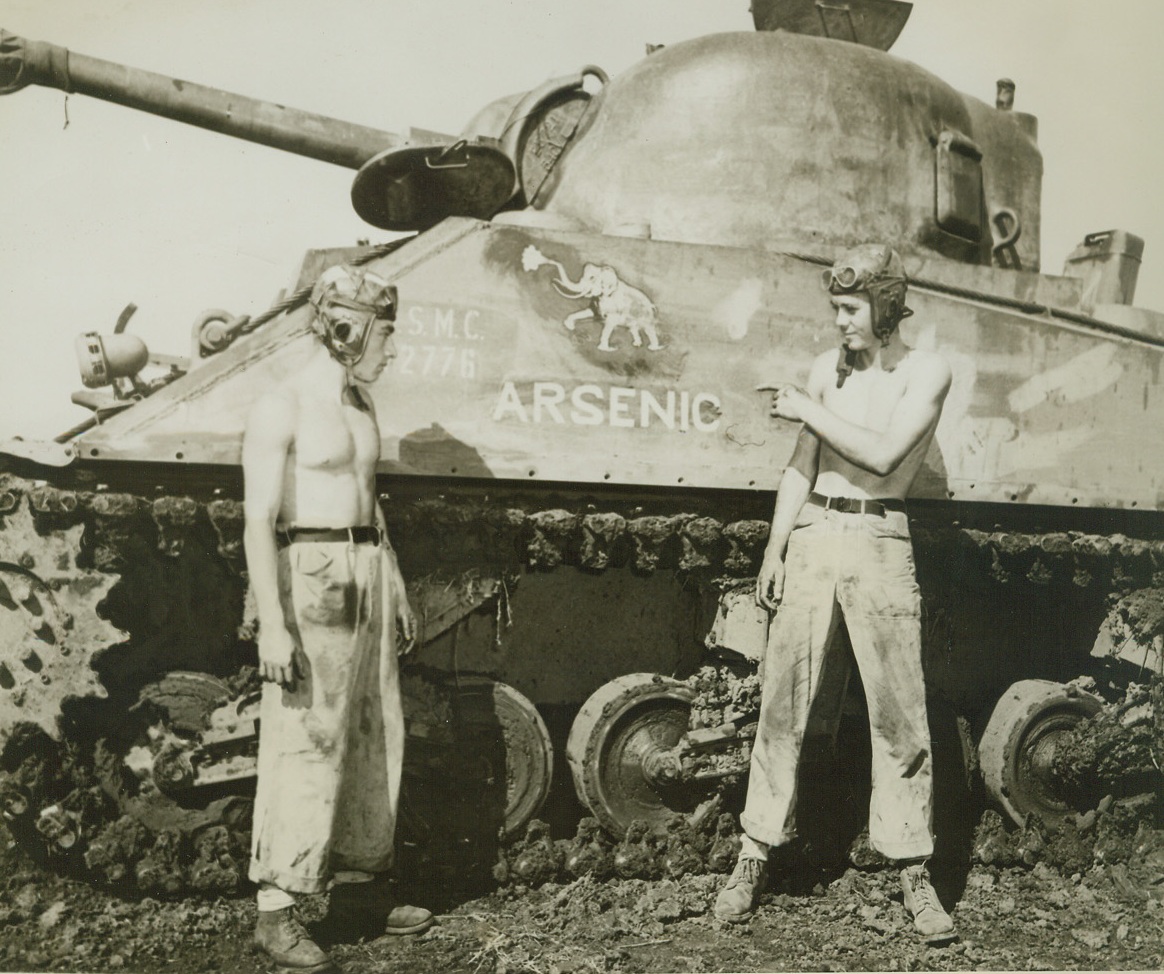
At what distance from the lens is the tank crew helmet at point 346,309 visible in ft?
17.3

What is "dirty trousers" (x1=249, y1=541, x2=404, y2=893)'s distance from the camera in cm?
505

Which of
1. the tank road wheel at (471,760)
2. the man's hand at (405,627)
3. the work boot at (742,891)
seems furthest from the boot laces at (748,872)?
the man's hand at (405,627)

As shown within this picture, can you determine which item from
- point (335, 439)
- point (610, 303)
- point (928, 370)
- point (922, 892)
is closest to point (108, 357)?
point (335, 439)

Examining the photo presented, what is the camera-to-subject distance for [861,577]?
574cm

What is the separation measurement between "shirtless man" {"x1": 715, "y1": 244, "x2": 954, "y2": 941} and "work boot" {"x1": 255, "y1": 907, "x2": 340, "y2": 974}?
6.25 ft

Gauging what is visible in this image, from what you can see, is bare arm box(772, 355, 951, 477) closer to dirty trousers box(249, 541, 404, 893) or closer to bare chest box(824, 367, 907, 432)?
bare chest box(824, 367, 907, 432)

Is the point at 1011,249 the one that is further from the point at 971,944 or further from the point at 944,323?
the point at 971,944

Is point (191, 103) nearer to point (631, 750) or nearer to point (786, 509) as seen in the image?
point (786, 509)

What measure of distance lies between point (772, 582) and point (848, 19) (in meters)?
4.25

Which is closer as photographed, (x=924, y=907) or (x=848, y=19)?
(x=924, y=907)

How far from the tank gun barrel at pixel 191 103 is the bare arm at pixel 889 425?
319cm

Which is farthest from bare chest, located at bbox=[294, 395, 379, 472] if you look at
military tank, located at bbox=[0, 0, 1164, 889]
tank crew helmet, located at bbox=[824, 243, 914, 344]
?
tank crew helmet, located at bbox=[824, 243, 914, 344]

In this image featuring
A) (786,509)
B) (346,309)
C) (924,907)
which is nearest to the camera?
(346,309)

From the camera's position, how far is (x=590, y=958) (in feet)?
17.8
